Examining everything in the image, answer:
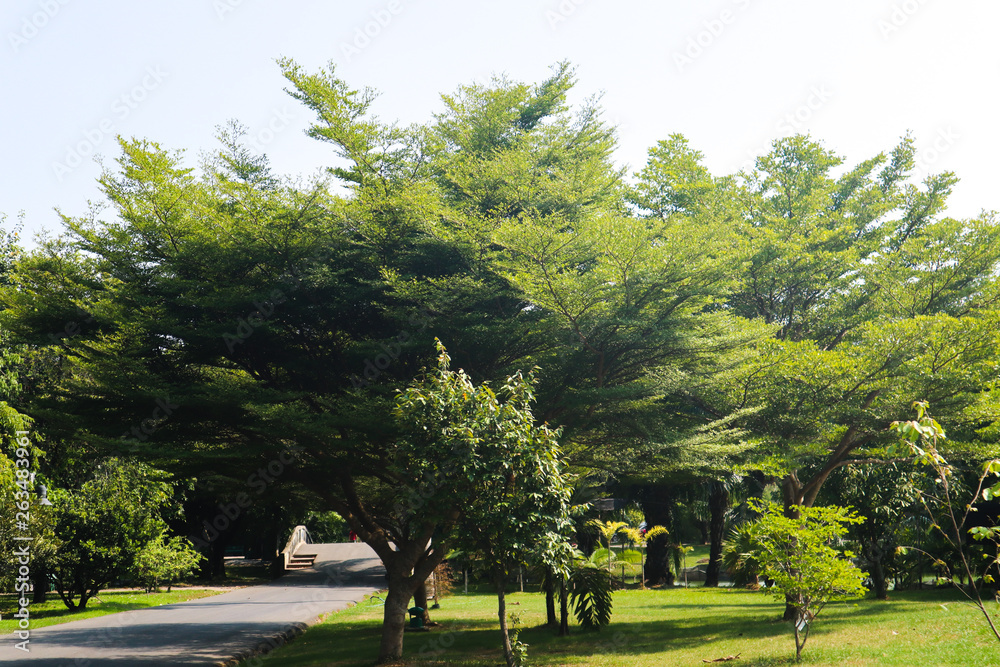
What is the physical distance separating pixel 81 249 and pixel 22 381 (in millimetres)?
10835

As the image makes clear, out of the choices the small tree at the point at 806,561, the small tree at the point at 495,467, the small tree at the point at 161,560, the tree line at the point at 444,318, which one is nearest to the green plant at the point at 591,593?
the tree line at the point at 444,318

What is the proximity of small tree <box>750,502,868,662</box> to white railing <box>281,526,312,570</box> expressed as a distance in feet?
104

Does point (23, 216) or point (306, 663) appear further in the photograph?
point (23, 216)

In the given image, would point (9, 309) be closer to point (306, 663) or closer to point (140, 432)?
point (140, 432)

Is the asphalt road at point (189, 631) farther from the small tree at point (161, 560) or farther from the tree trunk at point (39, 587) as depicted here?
the tree trunk at point (39, 587)

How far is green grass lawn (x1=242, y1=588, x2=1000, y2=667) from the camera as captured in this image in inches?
457

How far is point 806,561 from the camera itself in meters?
11.1

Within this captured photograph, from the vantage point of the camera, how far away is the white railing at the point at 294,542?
38856 millimetres

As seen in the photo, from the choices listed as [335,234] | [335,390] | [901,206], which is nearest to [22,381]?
[335,390]

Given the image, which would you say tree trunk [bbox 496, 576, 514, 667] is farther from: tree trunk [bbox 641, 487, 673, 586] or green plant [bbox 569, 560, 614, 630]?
tree trunk [bbox 641, 487, 673, 586]

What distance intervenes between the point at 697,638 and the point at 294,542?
102ft

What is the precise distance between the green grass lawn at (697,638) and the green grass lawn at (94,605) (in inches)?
281

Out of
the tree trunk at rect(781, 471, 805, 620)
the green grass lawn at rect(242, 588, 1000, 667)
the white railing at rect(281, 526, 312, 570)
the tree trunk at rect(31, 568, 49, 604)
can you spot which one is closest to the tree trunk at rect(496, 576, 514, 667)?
the green grass lawn at rect(242, 588, 1000, 667)

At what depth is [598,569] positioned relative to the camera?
16.0m
